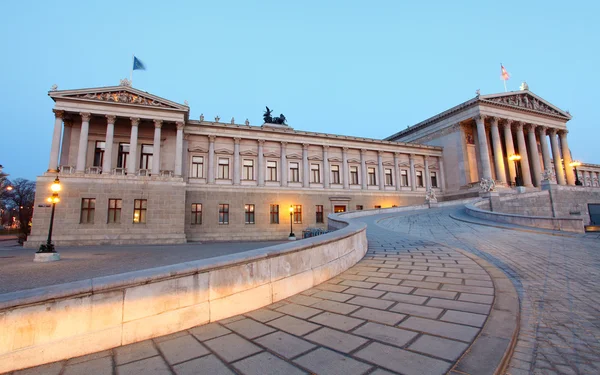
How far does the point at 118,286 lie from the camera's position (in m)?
3.18

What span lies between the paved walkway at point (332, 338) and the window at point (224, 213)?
2591 centimetres

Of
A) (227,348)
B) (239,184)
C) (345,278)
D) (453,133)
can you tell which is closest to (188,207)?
(239,184)

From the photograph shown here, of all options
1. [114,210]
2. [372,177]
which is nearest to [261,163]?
[114,210]

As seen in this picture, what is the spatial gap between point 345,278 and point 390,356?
344 cm

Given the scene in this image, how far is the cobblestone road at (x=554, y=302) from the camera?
255 cm

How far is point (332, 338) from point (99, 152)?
32.3 metres

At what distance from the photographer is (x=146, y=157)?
2877 centimetres

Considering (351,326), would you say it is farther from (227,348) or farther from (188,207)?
(188,207)

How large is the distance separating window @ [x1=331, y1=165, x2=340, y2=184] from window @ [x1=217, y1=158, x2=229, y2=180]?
1334 cm

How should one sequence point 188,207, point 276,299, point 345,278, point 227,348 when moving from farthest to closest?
point 188,207 < point 345,278 < point 276,299 < point 227,348

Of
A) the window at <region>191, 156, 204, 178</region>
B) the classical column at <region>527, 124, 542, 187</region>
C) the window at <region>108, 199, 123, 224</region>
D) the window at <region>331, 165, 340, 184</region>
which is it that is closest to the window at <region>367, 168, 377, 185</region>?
the window at <region>331, 165, 340, 184</region>

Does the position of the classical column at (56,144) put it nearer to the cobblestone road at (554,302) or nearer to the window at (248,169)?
the window at (248,169)

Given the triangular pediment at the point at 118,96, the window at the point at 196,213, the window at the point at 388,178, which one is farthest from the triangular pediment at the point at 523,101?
the triangular pediment at the point at 118,96

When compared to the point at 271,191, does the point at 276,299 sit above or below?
below
